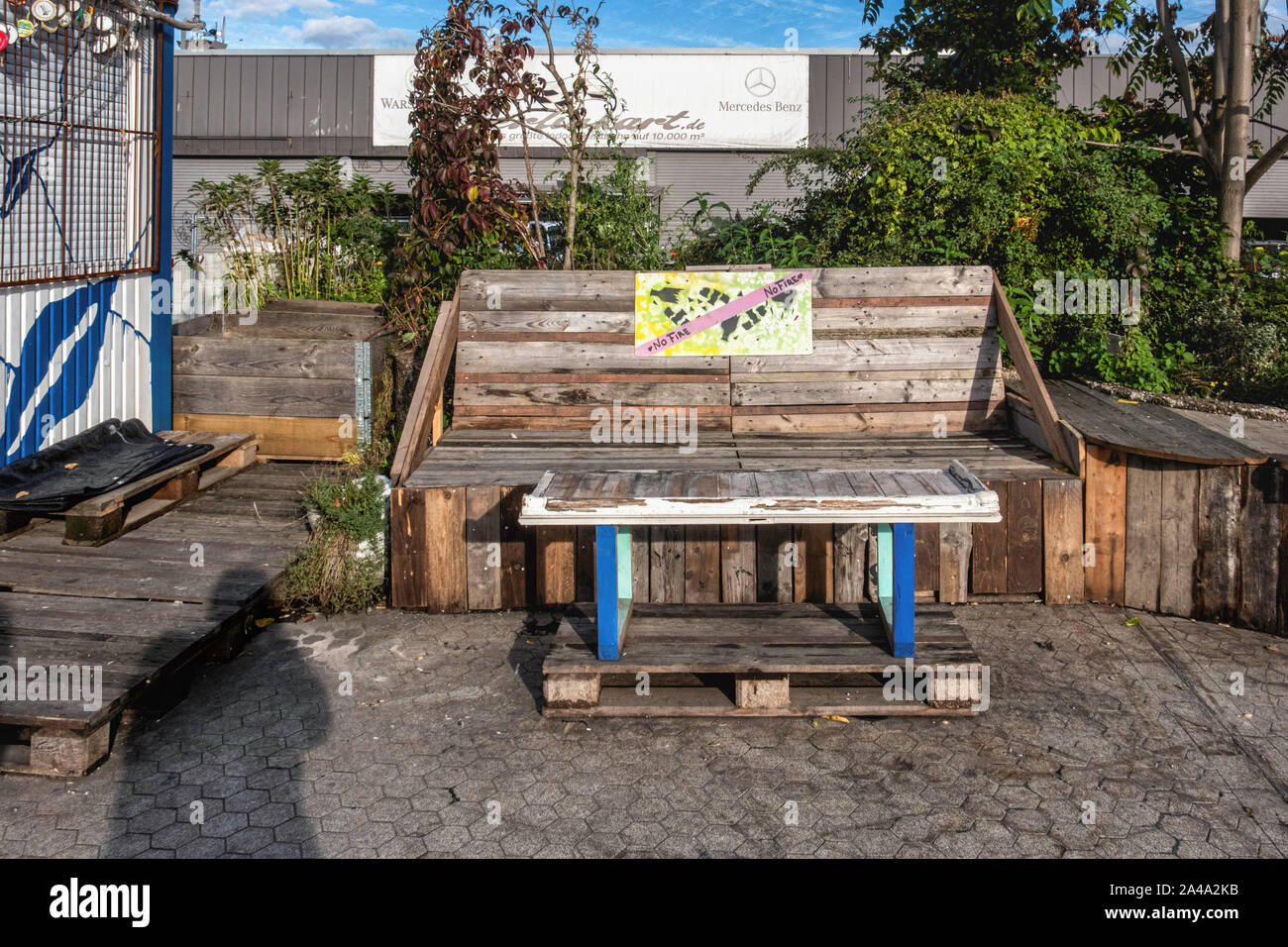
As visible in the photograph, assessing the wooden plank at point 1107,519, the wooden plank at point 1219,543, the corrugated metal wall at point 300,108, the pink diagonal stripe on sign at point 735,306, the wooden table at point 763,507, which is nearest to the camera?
the wooden table at point 763,507

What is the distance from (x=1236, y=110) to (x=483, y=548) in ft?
25.9

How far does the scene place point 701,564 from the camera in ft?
21.0

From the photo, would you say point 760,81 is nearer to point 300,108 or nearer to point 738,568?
point 300,108

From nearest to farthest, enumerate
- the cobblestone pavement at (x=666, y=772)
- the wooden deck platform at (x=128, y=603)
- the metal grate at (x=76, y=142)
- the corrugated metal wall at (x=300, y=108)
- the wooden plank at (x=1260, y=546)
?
the cobblestone pavement at (x=666, y=772), the wooden deck platform at (x=128, y=603), the wooden plank at (x=1260, y=546), the metal grate at (x=76, y=142), the corrugated metal wall at (x=300, y=108)

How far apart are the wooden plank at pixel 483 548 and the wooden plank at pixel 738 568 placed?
4.52 feet

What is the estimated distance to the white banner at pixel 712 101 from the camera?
893 inches

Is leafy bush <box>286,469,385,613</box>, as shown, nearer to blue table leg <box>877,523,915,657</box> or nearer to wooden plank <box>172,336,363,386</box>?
wooden plank <box>172,336,363,386</box>

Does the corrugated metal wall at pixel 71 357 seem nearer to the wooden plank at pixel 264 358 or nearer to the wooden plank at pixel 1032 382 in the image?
the wooden plank at pixel 264 358

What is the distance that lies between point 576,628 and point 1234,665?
11.5 ft

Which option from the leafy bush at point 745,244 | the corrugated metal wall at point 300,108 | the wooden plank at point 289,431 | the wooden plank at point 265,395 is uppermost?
the corrugated metal wall at point 300,108

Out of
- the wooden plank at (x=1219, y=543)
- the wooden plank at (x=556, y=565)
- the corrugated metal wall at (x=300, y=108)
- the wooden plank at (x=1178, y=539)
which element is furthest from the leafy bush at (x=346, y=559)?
the corrugated metal wall at (x=300, y=108)

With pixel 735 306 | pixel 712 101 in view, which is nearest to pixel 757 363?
pixel 735 306
